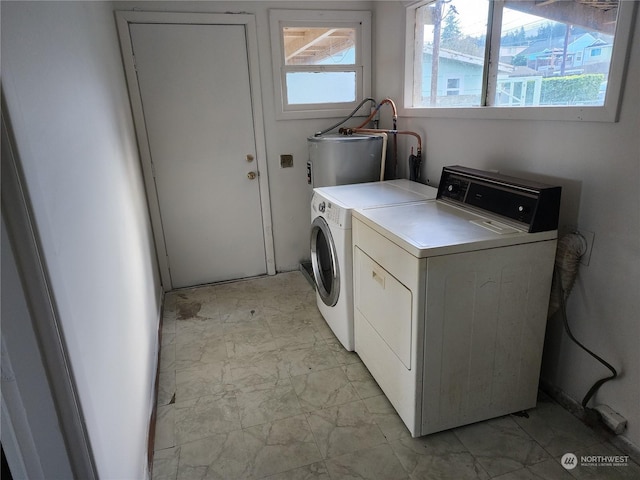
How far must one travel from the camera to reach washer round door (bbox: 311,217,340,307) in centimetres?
229

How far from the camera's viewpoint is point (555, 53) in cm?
177

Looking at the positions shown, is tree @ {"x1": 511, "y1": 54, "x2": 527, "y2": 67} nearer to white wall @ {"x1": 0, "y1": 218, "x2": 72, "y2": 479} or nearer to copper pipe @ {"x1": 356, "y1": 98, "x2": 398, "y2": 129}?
copper pipe @ {"x1": 356, "y1": 98, "x2": 398, "y2": 129}

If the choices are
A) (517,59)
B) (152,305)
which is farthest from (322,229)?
(517,59)

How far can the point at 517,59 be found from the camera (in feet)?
6.43

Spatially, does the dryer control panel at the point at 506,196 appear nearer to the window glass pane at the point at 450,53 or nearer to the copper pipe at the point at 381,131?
the window glass pane at the point at 450,53

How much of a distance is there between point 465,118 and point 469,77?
0.26 metres

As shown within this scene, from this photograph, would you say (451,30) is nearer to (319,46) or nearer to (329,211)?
(319,46)

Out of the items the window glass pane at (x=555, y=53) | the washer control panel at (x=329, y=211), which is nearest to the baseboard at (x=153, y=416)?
the washer control panel at (x=329, y=211)

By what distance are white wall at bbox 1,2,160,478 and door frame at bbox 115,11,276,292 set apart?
64cm

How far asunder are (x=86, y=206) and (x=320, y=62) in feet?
8.03

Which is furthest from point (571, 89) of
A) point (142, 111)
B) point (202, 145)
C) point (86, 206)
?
point (142, 111)

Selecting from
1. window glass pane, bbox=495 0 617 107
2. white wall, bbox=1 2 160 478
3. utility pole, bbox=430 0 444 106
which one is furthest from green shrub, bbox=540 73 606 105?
white wall, bbox=1 2 160 478

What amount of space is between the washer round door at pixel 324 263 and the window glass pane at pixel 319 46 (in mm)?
1439

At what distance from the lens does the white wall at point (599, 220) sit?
4.83ft
